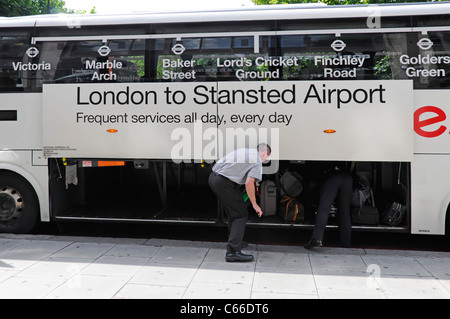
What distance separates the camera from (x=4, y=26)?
21.7 ft

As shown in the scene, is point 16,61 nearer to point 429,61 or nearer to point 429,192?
point 429,61

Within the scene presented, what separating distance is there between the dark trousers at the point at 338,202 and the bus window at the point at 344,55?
1.40 metres

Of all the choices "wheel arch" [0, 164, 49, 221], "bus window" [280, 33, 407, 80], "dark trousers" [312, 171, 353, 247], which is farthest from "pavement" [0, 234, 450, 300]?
"bus window" [280, 33, 407, 80]

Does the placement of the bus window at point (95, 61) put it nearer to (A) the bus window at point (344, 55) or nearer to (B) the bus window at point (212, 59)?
(B) the bus window at point (212, 59)

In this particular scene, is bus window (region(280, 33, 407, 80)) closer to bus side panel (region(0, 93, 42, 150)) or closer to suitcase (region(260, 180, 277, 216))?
suitcase (region(260, 180, 277, 216))

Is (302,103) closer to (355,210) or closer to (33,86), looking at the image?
(355,210)

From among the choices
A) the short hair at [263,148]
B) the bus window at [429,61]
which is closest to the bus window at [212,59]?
the short hair at [263,148]

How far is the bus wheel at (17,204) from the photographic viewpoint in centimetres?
671

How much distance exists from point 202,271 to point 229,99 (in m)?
2.35

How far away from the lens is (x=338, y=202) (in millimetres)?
6148

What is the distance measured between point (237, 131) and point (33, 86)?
3.11 meters

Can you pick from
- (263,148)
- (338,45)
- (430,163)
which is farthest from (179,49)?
(430,163)
